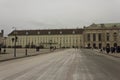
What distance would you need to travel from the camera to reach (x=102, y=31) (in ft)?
592

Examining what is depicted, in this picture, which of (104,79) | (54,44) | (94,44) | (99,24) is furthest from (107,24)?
(104,79)

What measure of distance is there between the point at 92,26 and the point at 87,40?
10.1m

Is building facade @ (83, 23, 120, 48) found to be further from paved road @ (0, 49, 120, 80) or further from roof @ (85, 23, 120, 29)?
paved road @ (0, 49, 120, 80)

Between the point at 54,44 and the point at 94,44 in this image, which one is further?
the point at 54,44

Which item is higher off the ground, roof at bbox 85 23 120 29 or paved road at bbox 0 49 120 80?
roof at bbox 85 23 120 29

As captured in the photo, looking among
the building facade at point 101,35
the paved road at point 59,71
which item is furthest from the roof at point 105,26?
the paved road at point 59,71

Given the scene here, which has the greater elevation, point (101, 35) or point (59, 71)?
point (101, 35)

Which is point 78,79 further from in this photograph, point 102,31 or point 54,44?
point 54,44

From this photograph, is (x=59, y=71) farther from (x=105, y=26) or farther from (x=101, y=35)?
(x=105, y=26)

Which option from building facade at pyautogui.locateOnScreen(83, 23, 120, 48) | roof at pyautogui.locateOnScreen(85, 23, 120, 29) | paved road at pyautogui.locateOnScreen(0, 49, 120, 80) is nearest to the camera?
paved road at pyautogui.locateOnScreen(0, 49, 120, 80)

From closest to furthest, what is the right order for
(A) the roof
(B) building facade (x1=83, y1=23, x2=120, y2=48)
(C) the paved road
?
(C) the paved road
(B) building facade (x1=83, y1=23, x2=120, y2=48)
(A) the roof

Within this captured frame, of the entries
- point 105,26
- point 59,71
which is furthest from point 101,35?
point 59,71

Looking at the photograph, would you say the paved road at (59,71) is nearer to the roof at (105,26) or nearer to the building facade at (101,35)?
the building facade at (101,35)

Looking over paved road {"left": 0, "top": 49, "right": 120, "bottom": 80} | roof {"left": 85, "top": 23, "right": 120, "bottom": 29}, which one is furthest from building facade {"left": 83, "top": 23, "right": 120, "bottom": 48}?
paved road {"left": 0, "top": 49, "right": 120, "bottom": 80}
